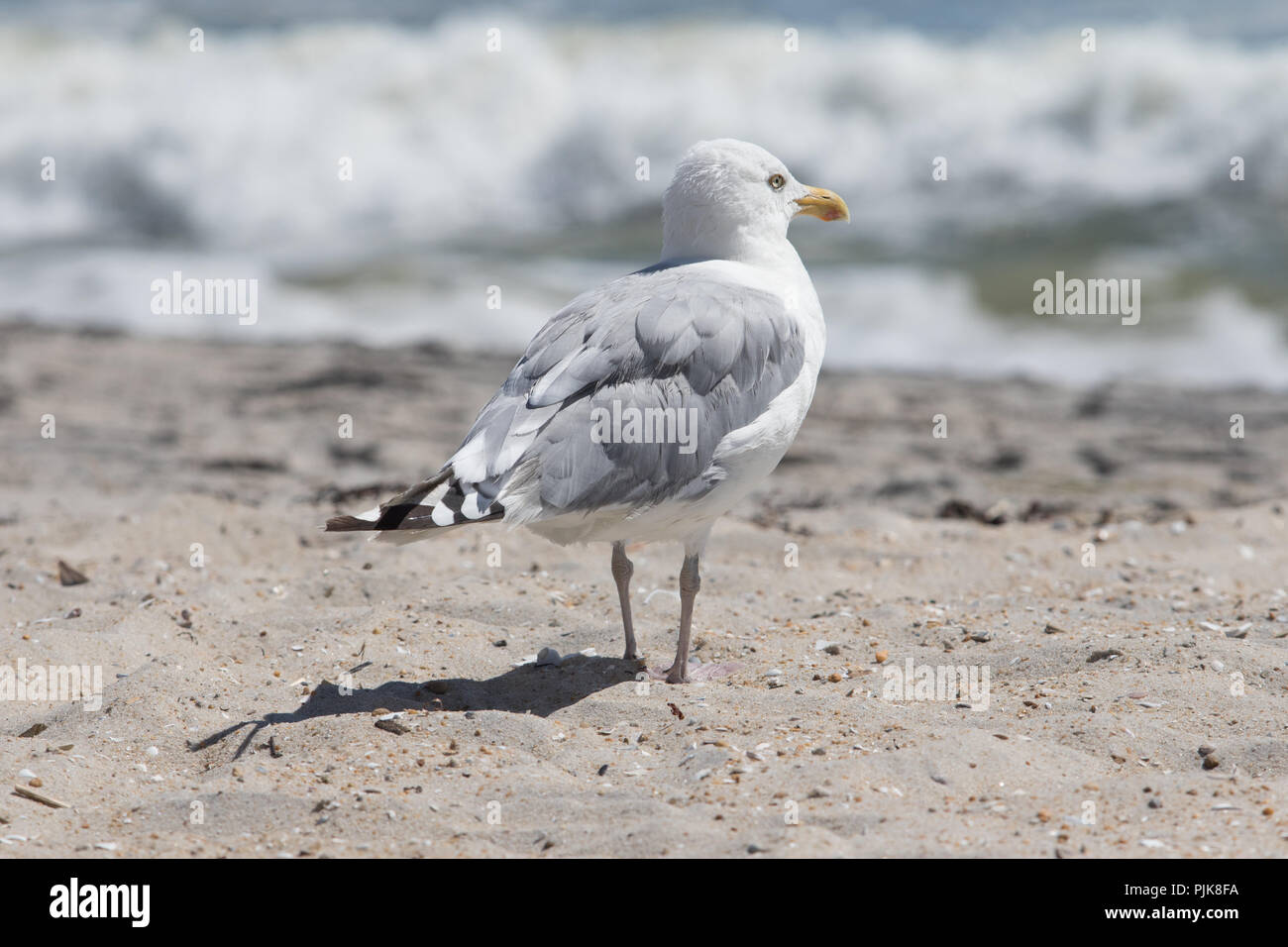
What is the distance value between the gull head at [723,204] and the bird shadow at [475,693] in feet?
5.03

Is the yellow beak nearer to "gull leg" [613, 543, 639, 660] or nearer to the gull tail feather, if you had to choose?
"gull leg" [613, 543, 639, 660]

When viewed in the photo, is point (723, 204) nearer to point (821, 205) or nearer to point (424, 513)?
point (821, 205)

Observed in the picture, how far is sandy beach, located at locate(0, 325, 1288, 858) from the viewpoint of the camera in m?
3.37

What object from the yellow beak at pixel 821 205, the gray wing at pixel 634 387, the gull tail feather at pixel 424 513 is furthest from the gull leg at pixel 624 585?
the yellow beak at pixel 821 205

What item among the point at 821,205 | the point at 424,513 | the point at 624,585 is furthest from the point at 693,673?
the point at 821,205

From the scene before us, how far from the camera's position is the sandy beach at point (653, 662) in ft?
11.0

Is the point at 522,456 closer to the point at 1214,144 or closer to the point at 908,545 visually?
the point at 908,545

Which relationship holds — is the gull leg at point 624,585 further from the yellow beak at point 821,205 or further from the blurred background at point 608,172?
the blurred background at point 608,172

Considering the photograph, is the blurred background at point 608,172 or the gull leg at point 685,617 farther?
the blurred background at point 608,172

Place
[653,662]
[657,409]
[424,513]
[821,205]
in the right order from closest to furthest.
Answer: [424,513]
[657,409]
[653,662]
[821,205]

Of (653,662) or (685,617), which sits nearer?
(685,617)

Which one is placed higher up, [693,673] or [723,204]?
[723,204]

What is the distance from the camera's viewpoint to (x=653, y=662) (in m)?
4.73

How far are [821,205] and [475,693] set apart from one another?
2342 millimetres
